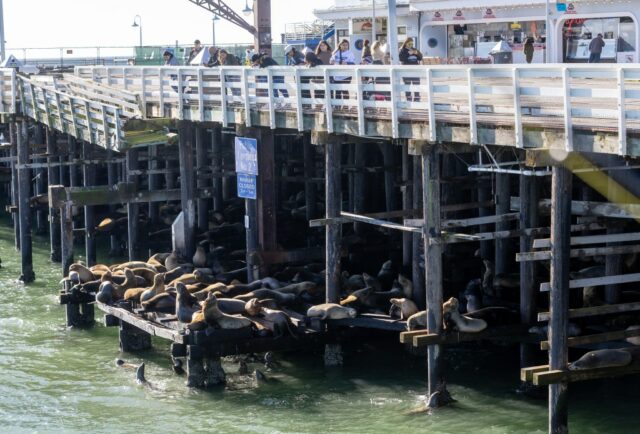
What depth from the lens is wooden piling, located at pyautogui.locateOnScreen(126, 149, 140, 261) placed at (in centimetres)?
2967

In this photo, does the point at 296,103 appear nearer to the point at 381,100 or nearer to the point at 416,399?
the point at 381,100

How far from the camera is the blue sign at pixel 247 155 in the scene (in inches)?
1001

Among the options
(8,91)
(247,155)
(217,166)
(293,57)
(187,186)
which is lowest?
(187,186)

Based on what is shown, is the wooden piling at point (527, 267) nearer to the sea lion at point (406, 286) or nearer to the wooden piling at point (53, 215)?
the sea lion at point (406, 286)

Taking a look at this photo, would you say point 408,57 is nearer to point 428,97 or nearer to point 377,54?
point 377,54

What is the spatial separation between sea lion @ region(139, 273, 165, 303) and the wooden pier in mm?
412

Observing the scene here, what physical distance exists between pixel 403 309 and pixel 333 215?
2.04 meters

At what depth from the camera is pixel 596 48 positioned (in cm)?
2470

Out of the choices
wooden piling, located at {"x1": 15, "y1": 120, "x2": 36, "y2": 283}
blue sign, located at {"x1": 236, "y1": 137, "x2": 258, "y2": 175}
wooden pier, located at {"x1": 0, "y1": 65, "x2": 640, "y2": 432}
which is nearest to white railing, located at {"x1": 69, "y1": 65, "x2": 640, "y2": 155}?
wooden pier, located at {"x1": 0, "y1": 65, "x2": 640, "y2": 432}

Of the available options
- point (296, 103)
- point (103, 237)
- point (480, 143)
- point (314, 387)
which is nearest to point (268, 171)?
point (296, 103)

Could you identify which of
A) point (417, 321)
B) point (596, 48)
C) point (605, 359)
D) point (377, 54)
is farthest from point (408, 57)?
point (605, 359)

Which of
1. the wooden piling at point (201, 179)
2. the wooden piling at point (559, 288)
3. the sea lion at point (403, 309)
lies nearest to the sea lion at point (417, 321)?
the sea lion at point (403, 309)

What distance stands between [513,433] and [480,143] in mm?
4114

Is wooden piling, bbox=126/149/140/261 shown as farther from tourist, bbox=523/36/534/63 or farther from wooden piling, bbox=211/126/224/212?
tourist, bbox=523/36/534/63
